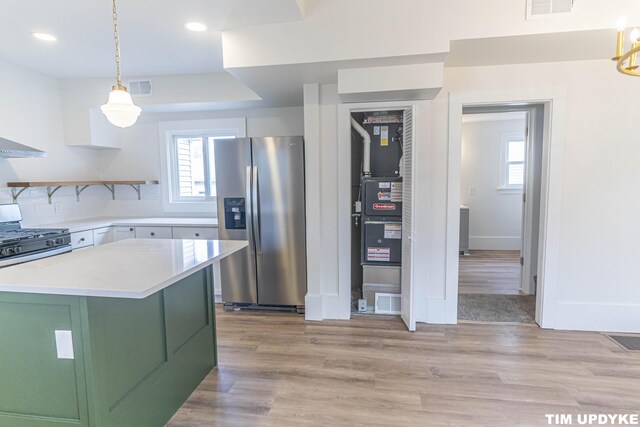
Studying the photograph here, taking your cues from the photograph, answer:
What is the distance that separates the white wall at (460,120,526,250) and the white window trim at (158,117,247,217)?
436cm

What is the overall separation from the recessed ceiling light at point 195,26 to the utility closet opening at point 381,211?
154cm

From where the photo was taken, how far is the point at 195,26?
2.47 metres

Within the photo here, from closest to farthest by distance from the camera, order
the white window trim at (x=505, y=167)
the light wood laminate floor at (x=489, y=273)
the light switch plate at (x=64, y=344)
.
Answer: the light switch plate at (x=64, y=344)
the light wood laminate floor at (x=489, y=273)
the white window trim at (x=505, y=167)

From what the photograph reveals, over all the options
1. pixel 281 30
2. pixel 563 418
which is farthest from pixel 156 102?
pixel 563 418

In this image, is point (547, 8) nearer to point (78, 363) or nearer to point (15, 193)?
point (78, 363)

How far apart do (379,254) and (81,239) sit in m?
3.06

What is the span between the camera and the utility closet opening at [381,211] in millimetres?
3309

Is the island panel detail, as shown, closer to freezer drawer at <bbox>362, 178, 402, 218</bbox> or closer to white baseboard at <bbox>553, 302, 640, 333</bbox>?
freezer drawer at <bbox>362, 178, 402, 218</bbox>

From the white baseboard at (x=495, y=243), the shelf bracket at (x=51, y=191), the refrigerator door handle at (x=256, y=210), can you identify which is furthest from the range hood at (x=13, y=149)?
the white baseboard at (x=495, y=243)

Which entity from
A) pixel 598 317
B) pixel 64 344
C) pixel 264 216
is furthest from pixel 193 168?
pixel 598 317

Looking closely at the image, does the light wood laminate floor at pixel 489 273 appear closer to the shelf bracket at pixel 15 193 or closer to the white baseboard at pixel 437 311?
the white baseboard at pixel 437 311

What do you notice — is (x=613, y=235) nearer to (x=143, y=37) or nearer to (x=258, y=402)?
(x=258, y=402)

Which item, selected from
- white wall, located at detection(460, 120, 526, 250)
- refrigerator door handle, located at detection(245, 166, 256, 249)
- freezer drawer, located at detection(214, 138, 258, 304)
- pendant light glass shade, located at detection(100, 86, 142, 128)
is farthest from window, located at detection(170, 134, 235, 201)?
white wall, located at detection(460, 120, 526, 250)

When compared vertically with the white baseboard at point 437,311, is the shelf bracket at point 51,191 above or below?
above
